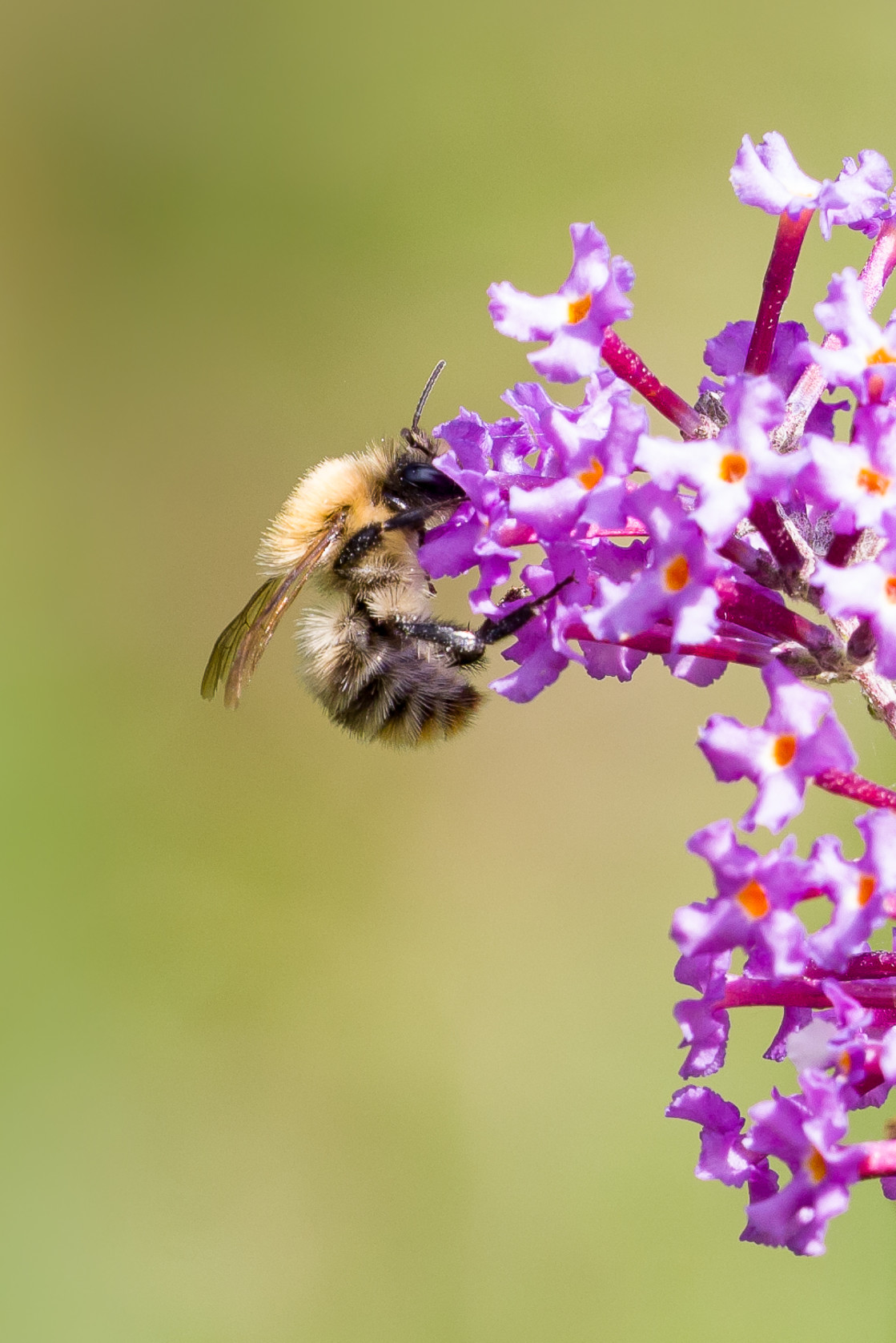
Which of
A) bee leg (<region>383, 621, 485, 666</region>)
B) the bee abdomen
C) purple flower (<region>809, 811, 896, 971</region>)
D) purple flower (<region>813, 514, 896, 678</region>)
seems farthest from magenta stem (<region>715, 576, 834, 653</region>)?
the bee abdomen

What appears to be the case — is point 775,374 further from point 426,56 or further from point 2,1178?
point 426,56

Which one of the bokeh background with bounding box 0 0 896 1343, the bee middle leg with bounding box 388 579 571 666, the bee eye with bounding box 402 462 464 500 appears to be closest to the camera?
the bee middle leg with bounding box 388 579 571 666

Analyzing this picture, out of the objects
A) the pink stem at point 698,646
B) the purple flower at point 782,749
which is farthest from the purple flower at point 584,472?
the purple flower at point 782,749

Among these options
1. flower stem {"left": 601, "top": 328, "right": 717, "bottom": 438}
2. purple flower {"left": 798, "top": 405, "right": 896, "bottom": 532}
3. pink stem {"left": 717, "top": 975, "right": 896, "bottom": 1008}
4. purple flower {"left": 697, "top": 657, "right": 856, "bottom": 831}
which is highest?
flower stem {"left": 601, "top": 328, "right": 717, "bottom": 438}

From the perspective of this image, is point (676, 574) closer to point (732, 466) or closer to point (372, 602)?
point (732, 466)

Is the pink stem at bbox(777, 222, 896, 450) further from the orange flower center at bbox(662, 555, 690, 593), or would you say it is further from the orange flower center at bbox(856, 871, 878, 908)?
the orange flower center at bbox(856, 871, 878, 908)

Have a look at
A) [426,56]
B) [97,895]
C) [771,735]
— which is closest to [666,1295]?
[97,895]

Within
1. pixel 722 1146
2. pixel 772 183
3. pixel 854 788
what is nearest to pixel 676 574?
pixel 854 788
